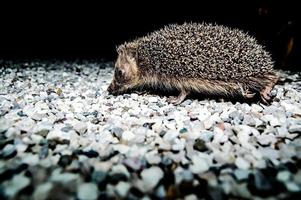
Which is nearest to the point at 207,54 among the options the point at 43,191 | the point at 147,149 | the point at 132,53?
the point at 132,53

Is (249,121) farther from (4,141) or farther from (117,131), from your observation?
(4,141)

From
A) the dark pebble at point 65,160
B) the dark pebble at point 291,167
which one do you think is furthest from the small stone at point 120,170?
the dark pebble at point 291,167

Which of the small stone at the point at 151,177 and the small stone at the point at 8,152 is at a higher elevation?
the small stone at the point at 8,152

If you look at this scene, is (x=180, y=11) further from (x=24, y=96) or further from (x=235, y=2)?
(x=24, y=96)

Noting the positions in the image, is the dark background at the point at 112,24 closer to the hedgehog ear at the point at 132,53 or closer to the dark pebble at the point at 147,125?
the hedgehog ear at the point at 132,53

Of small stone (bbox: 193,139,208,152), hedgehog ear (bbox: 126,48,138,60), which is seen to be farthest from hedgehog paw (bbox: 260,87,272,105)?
hedgehog ear (bbox: 126,48,138,60)

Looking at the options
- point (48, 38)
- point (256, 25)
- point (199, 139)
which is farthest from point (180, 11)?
point (199, 139)

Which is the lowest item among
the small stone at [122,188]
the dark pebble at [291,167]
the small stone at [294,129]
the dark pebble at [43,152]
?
the small stone at [122,188]
